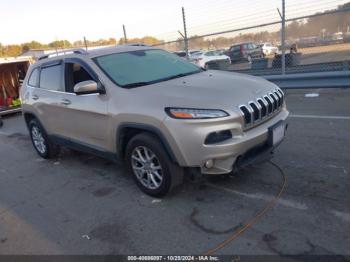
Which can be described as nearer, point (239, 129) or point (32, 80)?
point (239, 129)

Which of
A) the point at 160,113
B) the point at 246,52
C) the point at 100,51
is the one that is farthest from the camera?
the point at 246,52

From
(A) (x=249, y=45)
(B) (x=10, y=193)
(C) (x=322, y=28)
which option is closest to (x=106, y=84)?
(B) (x=10, y=193)

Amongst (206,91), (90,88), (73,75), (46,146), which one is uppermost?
(73,75)

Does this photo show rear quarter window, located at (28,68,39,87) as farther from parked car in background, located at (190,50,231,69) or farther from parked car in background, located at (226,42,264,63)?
parked car in background, located at (226,42,264,63)

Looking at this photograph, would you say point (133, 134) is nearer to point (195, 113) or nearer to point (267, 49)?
point (195, 113)

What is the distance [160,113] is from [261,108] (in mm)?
1072

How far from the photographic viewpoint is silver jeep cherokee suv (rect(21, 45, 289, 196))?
11.3ft

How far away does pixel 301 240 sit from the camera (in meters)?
3.01

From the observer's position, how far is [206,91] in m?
3.72

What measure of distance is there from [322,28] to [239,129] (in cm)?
1020

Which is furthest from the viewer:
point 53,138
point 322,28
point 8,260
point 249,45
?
point 249,45

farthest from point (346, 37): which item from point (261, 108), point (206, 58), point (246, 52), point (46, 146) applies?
point (246, 52)

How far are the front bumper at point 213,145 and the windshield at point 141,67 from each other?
3.40 feet

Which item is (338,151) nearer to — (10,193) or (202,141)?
(202,141)
